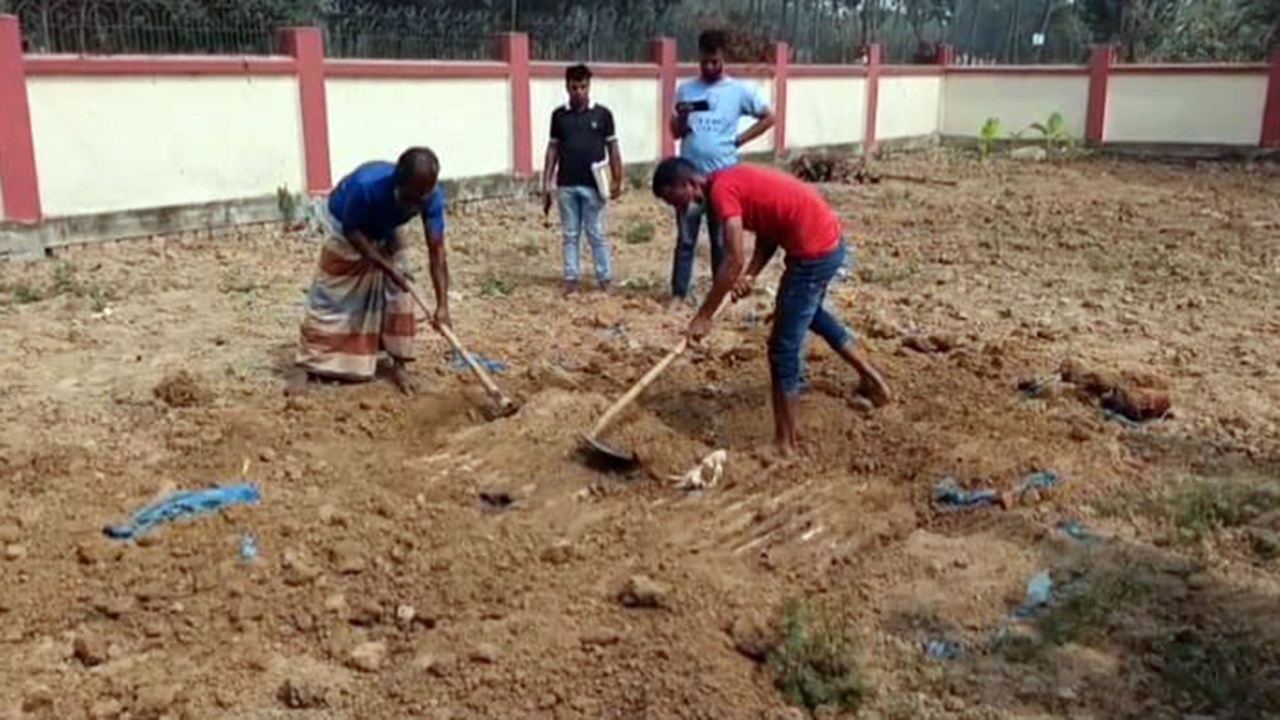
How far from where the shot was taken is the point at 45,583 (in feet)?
12.7

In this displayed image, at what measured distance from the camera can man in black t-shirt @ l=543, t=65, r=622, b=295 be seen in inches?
302

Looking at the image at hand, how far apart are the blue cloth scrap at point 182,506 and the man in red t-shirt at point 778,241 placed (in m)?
1.82

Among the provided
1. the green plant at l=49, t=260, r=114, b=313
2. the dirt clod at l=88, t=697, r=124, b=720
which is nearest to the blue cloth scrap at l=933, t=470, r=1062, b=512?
the dirt clod at l=88, t=697, r=124, b=720

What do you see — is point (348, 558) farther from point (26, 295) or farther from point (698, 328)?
point (26, 295)

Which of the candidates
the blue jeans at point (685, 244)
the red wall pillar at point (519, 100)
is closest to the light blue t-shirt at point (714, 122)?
the blue jeans at point (685, 244)

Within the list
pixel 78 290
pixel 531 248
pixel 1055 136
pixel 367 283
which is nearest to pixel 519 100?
pixel 531 248

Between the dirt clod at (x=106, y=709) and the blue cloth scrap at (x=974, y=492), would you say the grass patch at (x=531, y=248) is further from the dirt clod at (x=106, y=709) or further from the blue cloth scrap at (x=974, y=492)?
the dirt clod at (x=106, y=709)

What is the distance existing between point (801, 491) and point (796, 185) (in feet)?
4.00

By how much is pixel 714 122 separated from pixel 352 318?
254 centimetres

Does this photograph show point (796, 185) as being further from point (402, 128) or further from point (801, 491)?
point (402, 128)

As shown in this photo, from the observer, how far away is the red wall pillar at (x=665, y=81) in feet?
49.3

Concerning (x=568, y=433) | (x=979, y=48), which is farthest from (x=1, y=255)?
(x=979, y=48)

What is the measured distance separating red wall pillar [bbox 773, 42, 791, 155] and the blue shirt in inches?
487

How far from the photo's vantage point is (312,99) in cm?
1078
